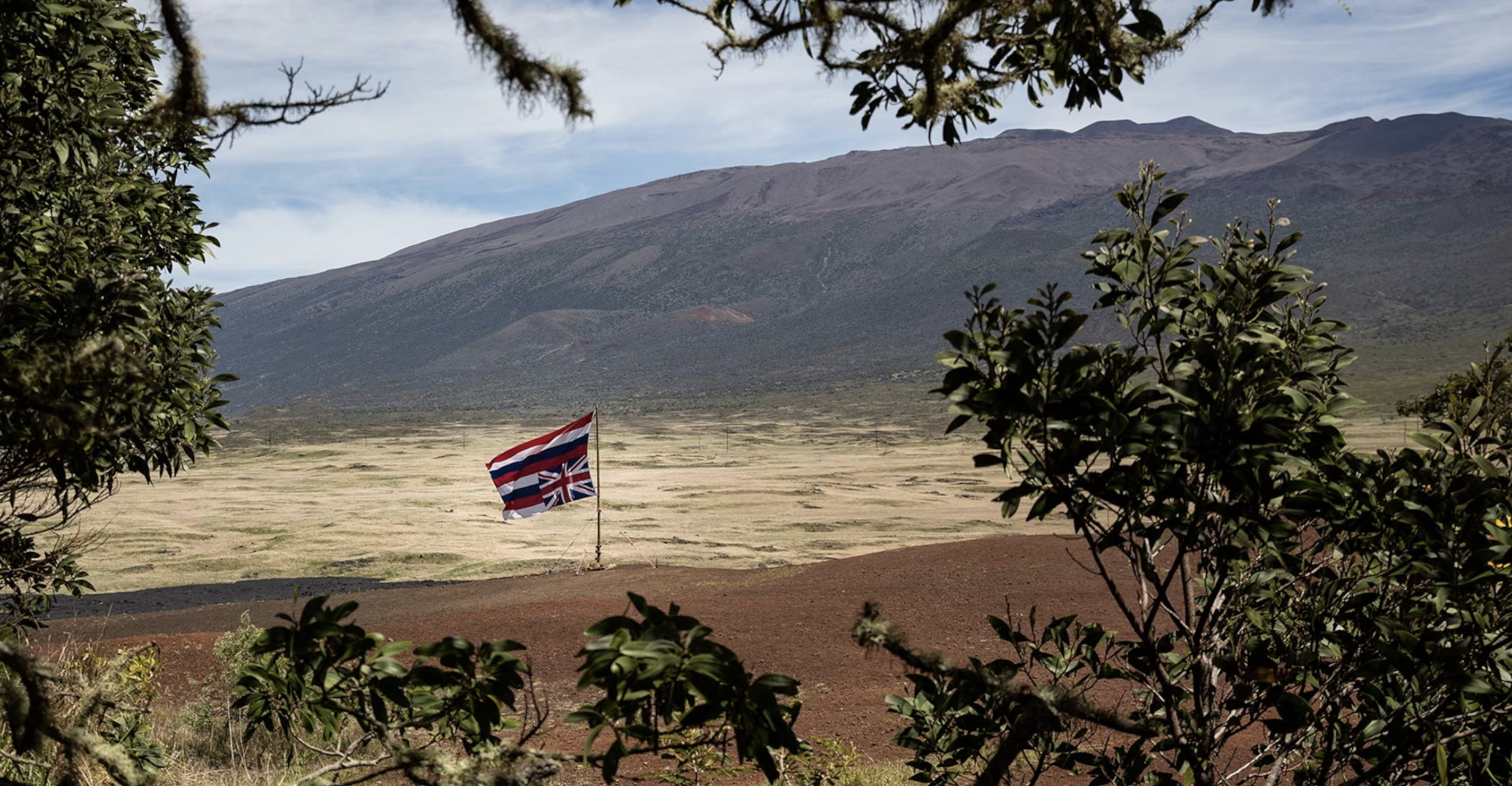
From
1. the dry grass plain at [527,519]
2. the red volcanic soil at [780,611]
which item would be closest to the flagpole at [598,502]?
the dry grass plain at [527,519]

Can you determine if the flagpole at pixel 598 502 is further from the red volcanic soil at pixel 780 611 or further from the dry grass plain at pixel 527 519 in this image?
the red volcanic soil at pixel 780 611

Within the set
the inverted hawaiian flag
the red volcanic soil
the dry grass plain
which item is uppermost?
the inverted hawaiian flag

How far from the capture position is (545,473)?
771 inches

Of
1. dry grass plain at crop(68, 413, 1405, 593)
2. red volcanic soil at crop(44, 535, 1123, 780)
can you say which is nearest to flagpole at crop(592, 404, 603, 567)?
dry grass plain at crop(68, 413, 1405, 593)

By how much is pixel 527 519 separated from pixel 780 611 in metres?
24.9

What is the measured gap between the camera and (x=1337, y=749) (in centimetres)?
346

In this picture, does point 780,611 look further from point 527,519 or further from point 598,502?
point 527,519

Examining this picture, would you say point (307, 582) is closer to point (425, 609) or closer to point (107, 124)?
point (425, 609)

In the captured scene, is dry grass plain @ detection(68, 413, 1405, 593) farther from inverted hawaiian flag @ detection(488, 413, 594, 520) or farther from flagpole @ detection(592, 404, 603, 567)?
inverted hawaiian flag @ detection(488, 413, 594, 520)

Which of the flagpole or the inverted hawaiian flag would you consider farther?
the flagpole

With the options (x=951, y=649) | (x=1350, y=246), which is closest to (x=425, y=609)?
(x=951, y=649)

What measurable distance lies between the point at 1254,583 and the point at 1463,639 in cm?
60

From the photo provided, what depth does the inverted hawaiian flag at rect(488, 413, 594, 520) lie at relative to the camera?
63.9ft

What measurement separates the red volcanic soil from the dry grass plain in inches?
167
